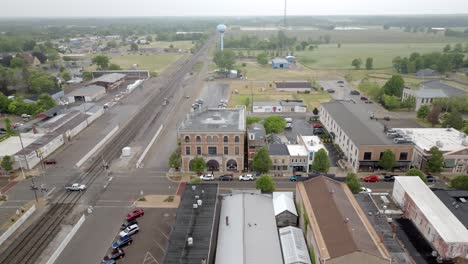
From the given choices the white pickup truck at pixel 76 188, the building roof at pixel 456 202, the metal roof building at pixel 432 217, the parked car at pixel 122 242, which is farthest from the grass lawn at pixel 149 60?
the building roof at pixel 456 202

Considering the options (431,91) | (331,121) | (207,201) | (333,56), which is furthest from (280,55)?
(207,201)

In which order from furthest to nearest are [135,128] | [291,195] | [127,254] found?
1. [135,128]
2. [291,195]
3. [127,254]

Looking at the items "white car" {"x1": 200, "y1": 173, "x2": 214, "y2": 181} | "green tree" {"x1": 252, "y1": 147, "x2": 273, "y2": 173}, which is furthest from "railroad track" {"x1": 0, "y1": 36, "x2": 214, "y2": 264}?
"green tree" {"x1": 252, "y1": 147, "x2": 273, "y2": 173}

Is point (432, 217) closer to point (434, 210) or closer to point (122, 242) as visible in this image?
point (434, 210)

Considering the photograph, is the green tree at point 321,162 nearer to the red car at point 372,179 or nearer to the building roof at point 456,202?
the red car at point 372,179

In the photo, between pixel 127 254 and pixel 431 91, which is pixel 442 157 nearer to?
pixel 431 91

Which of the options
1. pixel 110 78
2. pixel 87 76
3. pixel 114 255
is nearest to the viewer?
pixel 114 255

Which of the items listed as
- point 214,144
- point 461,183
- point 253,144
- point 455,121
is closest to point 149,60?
point 214,144
